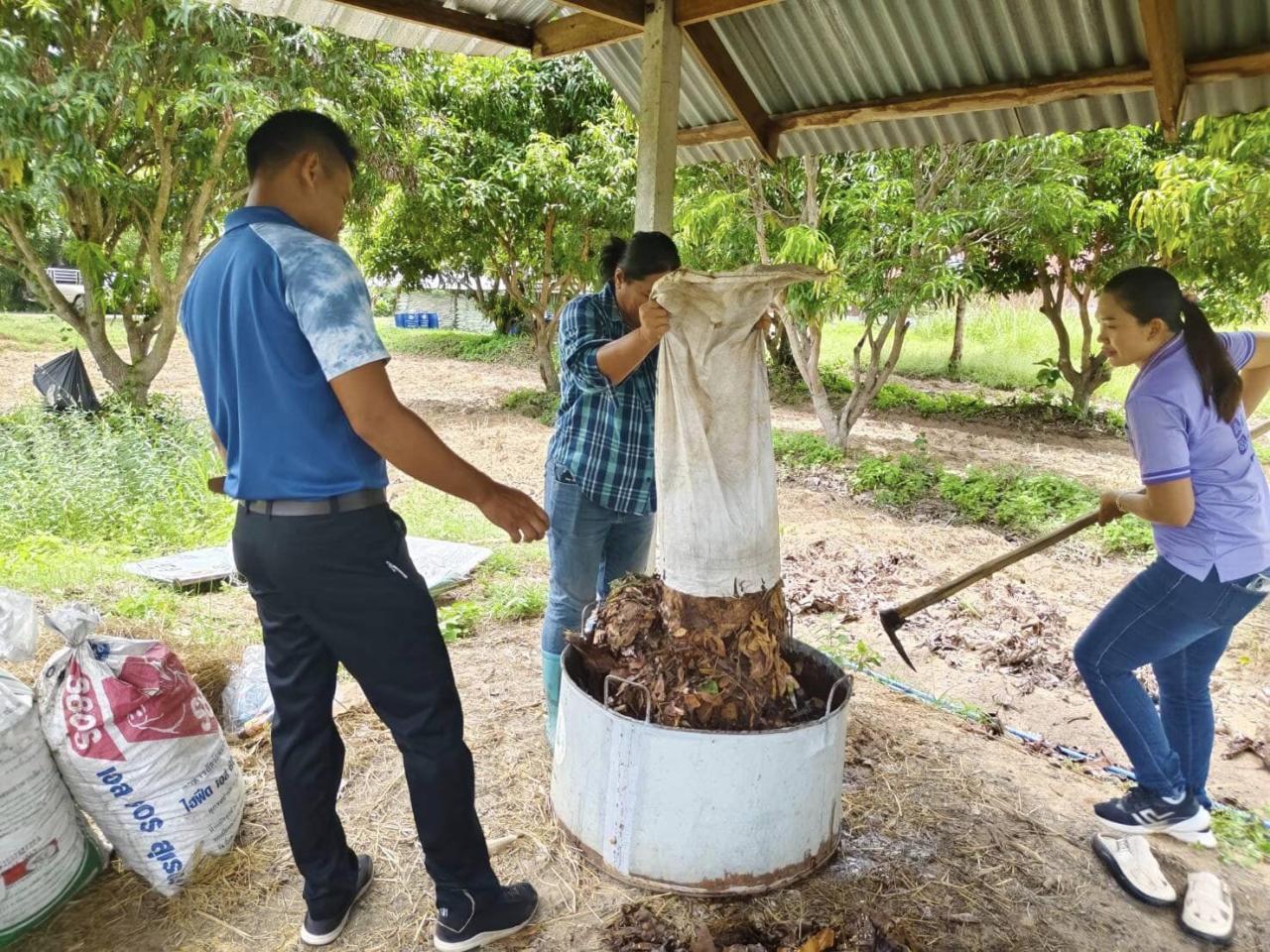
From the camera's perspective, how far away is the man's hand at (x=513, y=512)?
5.97 feet

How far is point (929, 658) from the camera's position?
423 cm

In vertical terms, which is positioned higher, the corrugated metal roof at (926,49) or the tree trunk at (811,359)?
the corrugated metal roof at (926,49)

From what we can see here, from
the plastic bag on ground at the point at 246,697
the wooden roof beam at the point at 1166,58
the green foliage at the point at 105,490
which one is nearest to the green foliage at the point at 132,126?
the green foliage at the point at 105,490

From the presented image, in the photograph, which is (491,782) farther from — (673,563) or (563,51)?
(563,51)

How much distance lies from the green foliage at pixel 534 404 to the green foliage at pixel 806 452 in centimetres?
343

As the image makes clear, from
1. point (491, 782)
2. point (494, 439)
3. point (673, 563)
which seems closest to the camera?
point (673, 563)

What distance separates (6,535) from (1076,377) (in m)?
11.2

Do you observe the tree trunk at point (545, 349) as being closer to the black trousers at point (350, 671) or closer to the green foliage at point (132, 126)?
the green foliage at point (132, 126)

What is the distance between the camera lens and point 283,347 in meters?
1.67

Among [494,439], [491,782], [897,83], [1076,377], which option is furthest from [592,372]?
[1076,377]

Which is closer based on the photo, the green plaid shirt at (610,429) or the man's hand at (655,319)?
the man's hand at (655,319)

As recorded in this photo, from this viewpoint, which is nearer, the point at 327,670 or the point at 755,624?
the point at 327,670

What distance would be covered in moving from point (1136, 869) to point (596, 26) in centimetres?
352

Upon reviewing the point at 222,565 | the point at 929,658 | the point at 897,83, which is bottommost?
the point at 929,658
